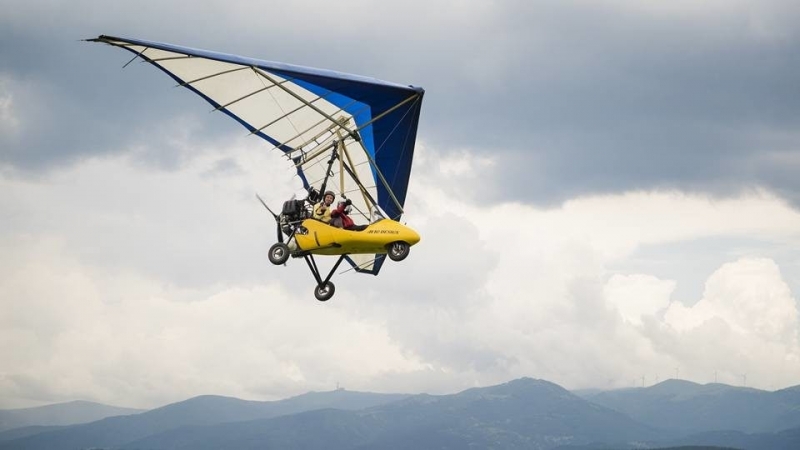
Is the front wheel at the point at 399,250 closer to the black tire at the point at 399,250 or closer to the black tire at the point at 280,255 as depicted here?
the black tire at the point at 399,250

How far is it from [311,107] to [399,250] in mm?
6572

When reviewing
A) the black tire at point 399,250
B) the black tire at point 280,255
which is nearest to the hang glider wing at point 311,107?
the black tire at point 399,250

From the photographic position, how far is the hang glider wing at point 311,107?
107ft

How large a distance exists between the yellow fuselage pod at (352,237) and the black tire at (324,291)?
8.46 ft

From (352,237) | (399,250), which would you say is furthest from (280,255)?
(399,250)

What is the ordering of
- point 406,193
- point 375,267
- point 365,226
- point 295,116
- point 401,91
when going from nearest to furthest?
point 365,226, point 401,91, point 295,116, point 406,193, point 375,267

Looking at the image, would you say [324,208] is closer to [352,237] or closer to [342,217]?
[342,217]

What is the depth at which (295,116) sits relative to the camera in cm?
3634

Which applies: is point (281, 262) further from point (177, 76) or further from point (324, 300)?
point (177, 76)

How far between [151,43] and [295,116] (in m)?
7.08

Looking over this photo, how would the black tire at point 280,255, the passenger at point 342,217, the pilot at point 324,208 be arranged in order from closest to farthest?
the passenger at point 342,217
the pilot at point 324,208
the black tire at point 280,255

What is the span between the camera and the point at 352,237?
3059cm

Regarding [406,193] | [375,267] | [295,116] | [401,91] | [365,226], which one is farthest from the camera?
[375,267]

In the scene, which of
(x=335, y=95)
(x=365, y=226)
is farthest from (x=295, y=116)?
(x=365, y=226)
